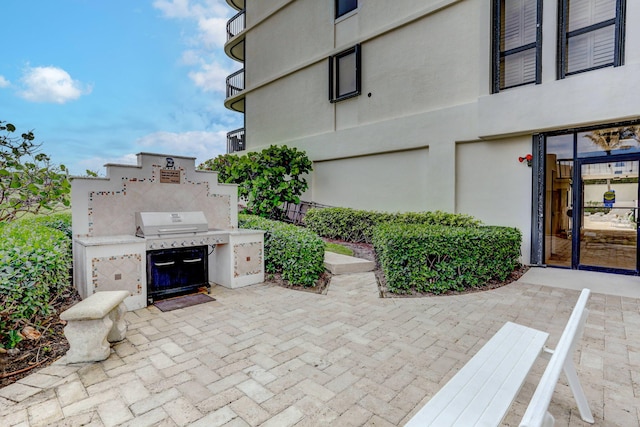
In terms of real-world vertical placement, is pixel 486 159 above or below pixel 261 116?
below

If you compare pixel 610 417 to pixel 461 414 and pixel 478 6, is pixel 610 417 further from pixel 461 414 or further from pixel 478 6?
pixel 478 6

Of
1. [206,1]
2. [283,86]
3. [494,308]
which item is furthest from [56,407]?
[206,1]

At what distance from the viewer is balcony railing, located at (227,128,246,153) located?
52.2 ft

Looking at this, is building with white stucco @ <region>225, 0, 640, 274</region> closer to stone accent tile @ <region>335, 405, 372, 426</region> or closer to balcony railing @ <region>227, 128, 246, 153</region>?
balcony railing @ <region>227, 128, 246, 153</region>

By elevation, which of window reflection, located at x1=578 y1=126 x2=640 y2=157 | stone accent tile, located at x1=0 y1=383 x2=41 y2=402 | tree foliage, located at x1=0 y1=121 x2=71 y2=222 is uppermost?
window reflection, located at x1=578 y1=126 x2=640 y2=157

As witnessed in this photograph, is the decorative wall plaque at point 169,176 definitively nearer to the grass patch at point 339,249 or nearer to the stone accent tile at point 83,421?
the grass patch at point 339,249

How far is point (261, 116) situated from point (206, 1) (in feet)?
Result: 18.4

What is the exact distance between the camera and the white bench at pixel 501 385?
1.41 metres

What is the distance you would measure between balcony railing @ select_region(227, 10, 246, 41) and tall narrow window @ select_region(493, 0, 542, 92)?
1168cm

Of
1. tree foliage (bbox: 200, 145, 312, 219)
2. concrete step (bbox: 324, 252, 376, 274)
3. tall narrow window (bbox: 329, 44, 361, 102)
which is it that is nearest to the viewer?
concrete step (bbox: 324, 252, 376, 274)

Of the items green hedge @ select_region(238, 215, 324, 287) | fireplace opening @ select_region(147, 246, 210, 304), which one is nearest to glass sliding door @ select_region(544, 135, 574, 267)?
green hedge @ select_region(238, 215, 324, 287)

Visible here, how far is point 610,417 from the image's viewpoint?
2.21 m

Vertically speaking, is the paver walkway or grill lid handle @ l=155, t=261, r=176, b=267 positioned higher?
grill lid handle @ l=155, t=261, r=176, b=267

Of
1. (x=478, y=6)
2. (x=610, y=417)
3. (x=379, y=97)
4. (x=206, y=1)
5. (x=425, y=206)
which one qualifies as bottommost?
(x=610, y=417)
